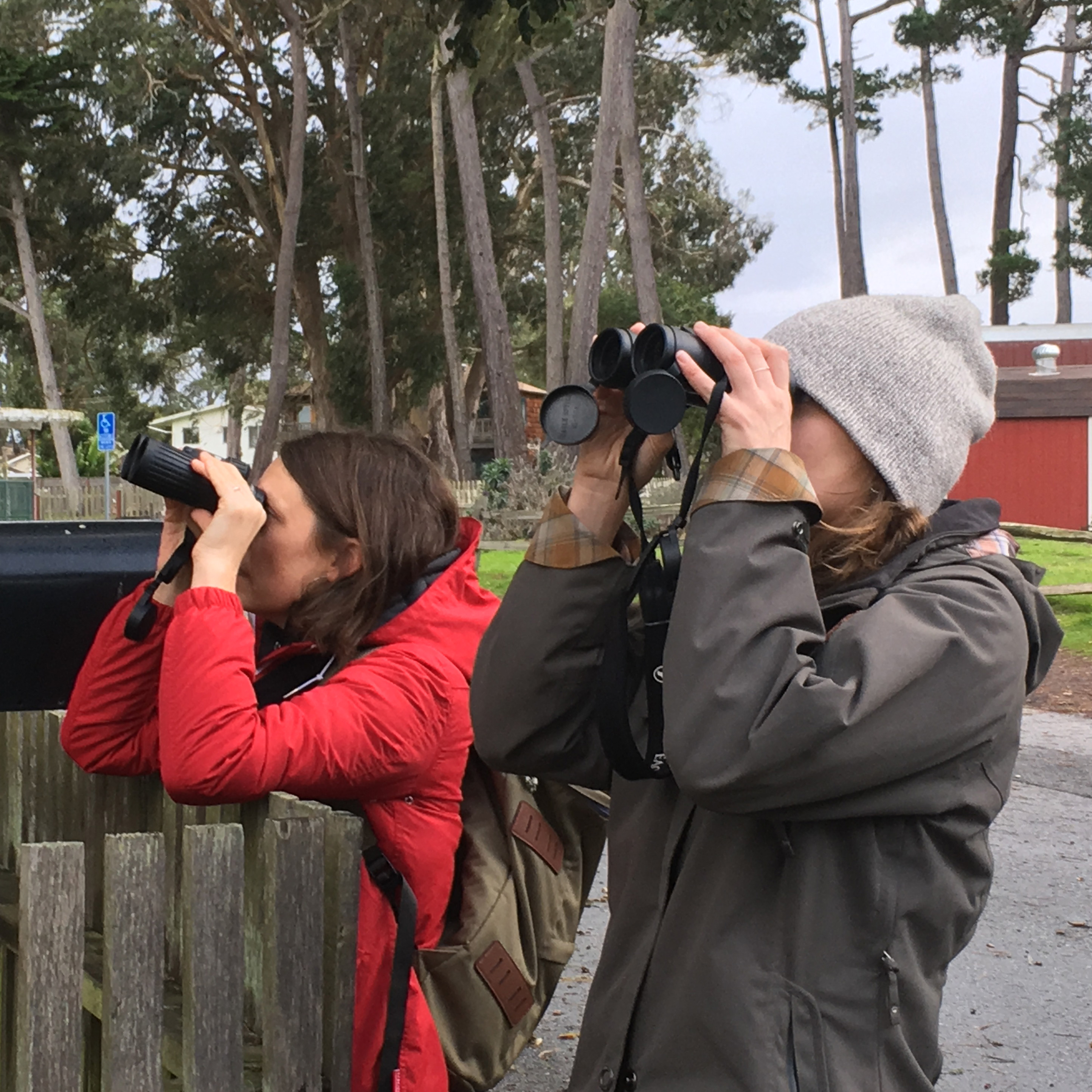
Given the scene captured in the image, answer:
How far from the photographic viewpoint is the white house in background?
76312mm

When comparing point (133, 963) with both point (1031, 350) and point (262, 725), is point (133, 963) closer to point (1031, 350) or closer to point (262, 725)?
point (262, 725)

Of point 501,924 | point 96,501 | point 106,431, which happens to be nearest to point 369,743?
point 501,924

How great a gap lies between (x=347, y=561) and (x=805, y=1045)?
117 cm

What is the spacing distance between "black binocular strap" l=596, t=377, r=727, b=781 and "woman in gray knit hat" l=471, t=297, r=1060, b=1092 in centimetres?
2

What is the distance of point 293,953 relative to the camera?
6.53 ft

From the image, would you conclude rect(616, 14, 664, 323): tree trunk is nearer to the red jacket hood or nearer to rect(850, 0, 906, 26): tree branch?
rect(850, 0, 906, 26): tree branch

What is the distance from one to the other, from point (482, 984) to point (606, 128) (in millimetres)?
23230

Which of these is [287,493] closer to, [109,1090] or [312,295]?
[109,1090]

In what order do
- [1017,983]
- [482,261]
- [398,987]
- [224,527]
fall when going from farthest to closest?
[482,261], [1017,983], [224,527], [398,987]

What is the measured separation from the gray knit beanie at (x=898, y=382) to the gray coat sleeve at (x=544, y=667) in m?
0.33

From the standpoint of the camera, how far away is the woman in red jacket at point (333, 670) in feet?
6.70

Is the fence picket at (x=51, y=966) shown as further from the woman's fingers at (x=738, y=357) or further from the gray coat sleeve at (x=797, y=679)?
the woman's fingers at (x=738, y=357)

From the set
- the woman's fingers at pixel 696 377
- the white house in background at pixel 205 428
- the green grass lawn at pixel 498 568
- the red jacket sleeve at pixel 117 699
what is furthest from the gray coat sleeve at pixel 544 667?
the white house in background at pixel 205 428

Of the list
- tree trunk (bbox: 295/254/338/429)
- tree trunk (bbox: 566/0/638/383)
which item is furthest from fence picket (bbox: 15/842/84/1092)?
tree trunk (bbox: 295/254/338/429)
